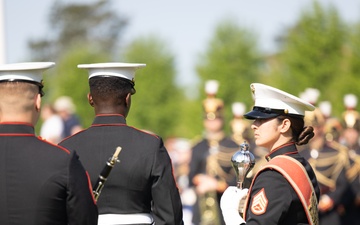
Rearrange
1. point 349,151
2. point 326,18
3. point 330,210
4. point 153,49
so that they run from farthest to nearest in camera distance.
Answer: point 153,49, point 326,18, point 349,151, point 330,210

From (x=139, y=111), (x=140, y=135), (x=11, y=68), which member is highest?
(x=11, y=68)

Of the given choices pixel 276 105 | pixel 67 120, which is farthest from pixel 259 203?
pixel 67 120

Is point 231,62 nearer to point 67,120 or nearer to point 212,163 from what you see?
point 67,120

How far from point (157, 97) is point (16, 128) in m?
34.1

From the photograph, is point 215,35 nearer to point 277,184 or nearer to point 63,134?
point 63,134

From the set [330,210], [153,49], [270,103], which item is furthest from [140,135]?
[153,49]

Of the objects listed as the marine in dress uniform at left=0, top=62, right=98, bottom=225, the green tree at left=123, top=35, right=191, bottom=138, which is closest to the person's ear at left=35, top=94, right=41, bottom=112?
the marine in dress uniform at left=0, top=62, right=98, bottom=225

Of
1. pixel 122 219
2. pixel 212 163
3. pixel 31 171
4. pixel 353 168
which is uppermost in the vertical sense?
pixel 31 171

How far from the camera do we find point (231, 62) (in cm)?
3444

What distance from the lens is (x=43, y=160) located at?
4.33m

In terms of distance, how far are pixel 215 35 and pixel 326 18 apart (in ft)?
26.0

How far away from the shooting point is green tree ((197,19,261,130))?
32.5m

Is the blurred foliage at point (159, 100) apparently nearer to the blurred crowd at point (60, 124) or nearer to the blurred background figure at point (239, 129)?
the blurred crowd at point (60, 124)

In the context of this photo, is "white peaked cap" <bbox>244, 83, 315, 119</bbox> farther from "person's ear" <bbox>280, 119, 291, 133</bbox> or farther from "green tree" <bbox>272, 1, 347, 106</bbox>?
"green tree" <bbox>272, 1, 347, 106</bbox>
